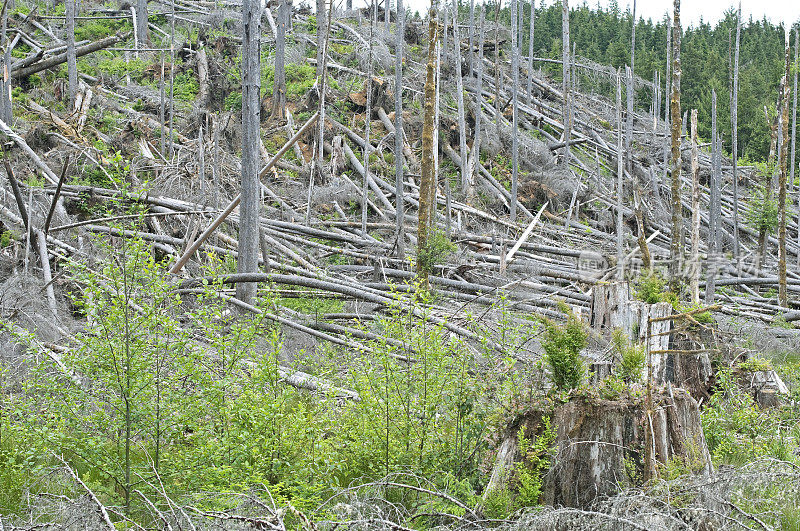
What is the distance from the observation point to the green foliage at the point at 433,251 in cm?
1159

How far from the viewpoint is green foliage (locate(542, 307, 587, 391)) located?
5.01m

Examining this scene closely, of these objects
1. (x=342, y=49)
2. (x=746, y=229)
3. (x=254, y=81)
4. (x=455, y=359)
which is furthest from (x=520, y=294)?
(x=342, y=49)

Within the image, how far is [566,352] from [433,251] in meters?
7.11

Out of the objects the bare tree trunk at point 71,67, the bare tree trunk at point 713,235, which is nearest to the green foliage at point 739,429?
the bare tree trunk at point 713,235

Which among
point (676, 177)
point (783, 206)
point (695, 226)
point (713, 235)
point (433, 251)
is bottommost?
point (713, 235)

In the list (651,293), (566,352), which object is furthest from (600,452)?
(651,293)

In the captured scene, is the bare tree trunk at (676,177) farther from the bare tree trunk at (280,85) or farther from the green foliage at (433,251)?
the bare tree trunk at (280,85)

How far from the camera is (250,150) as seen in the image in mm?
9164

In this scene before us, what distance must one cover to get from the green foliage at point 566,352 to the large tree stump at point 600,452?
0.71 feet

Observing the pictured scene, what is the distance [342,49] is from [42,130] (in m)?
13.8

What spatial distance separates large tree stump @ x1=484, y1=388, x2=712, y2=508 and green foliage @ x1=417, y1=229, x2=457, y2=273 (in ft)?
22.3

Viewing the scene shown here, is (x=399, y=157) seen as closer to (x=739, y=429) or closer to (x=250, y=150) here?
(x=250, y=150)

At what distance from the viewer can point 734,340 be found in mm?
10008

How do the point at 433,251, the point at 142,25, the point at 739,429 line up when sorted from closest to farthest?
the point at 739,429, the point at 433,251, the point at 142,25
